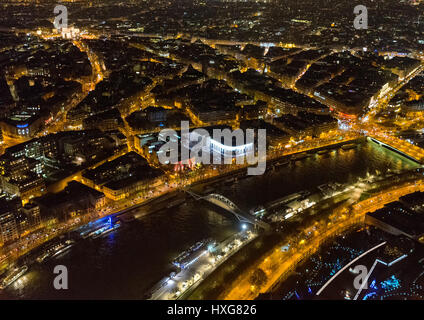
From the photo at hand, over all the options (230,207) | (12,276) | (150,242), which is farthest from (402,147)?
(12,276)

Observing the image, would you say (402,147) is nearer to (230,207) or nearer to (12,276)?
(230,207)

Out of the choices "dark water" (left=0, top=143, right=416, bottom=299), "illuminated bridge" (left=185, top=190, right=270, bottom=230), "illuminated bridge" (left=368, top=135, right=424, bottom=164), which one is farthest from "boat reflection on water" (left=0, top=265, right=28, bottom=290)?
"illuminated bridge" (left=368, top=135, right=424, bottom=164)

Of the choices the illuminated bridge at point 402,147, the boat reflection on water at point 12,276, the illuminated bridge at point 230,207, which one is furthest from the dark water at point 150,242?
the illuminated bridge at point 402,147

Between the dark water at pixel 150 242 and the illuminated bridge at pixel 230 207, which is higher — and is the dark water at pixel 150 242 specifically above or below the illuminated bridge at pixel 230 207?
below

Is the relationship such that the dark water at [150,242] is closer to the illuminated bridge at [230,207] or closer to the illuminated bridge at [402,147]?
the illuminated bridge at [230,207]

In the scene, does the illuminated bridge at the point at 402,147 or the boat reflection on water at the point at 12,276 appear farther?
the illuminated bridge at the point at 402,147

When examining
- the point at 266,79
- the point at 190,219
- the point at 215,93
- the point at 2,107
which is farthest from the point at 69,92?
the point at 190,219

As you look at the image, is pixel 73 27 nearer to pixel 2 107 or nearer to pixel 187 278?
pixel 2 107

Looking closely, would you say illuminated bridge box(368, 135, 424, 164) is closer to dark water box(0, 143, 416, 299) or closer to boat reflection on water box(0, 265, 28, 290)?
dark water box(0, 143, 416, 299)
